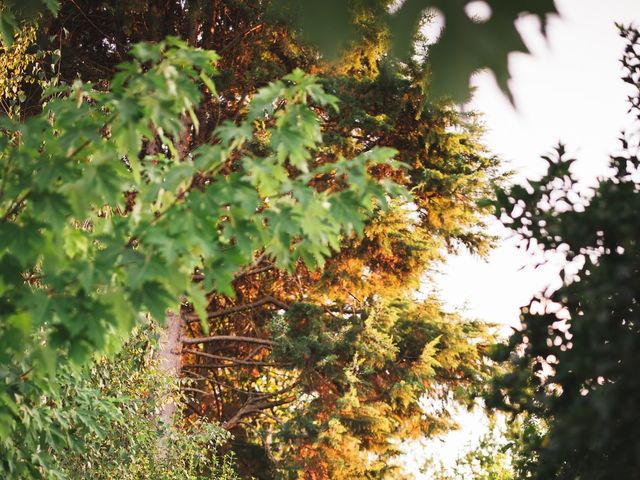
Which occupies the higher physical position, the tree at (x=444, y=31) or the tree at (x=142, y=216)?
the tree at (x=142, y=216)

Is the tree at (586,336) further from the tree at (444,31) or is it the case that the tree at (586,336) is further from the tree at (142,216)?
the tree at (444,31)

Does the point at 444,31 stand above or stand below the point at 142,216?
below

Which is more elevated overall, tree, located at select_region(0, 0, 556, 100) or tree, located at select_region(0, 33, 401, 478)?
tree, located at select_region(0, 33, 401, 478)

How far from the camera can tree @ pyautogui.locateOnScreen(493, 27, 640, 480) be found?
3.36 m

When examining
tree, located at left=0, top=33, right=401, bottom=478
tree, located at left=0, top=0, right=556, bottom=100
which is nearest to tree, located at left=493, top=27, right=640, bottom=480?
tree, located at left=0, top=33, right=401, bottom=478

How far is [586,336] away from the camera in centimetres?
361

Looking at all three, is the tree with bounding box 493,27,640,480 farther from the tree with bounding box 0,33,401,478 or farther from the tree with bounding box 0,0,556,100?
the tree with bounding box 0,0,556,100

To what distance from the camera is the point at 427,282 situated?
46.5ft

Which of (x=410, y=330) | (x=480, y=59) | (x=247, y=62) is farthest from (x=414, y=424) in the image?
(x=480, y=59)

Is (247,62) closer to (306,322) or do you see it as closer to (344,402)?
(306,322)

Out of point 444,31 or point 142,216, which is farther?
point 142,216

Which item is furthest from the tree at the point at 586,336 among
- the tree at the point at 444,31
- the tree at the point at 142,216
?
the tree at the point at 444,31

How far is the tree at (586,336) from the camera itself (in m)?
3.36

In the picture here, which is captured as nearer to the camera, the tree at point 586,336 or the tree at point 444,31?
the tree at point 444,31
